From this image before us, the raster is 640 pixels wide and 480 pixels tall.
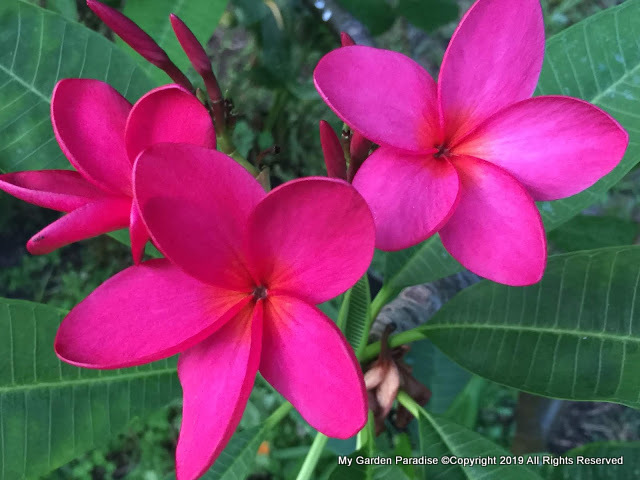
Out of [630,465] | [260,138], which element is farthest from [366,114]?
[260,138]

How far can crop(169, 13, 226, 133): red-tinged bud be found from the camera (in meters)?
0.59

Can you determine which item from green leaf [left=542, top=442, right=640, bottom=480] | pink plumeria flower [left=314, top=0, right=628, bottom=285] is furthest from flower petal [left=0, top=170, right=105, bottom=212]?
green leaf [left=542, top=442, right=640, bottom=480]

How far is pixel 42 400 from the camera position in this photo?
0.73 m

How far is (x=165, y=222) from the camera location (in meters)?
0.42

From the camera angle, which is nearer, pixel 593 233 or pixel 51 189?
pixel 51 189

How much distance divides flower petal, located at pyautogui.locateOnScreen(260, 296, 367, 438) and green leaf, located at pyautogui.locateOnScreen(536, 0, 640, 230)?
479 mm

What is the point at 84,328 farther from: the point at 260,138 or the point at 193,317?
the point at 260,138

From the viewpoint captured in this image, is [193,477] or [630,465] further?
[630,465]

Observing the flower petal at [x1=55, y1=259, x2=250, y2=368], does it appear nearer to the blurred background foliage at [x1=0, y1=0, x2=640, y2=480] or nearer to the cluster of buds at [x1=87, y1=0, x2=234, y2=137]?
the cluster of buds at [x1=87, y1=0, x2=234, y2=137]

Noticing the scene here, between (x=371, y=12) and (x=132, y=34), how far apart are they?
2.76 feet

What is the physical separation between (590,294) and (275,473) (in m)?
1.33

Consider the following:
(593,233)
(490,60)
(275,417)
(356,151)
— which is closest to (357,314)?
(275,417)

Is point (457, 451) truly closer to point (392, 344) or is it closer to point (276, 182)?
point (392, 344)

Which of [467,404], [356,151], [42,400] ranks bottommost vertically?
[467,404]
